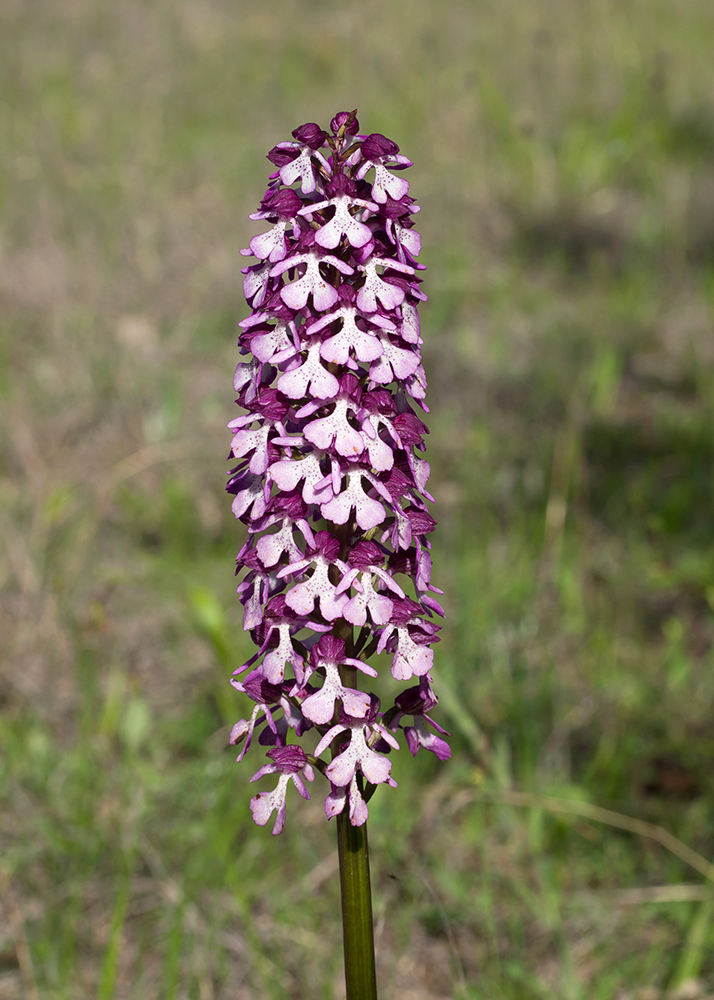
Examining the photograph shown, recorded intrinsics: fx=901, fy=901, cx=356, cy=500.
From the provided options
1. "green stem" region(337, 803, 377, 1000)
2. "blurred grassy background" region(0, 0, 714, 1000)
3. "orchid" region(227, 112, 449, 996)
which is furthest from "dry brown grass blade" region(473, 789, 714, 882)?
"orchid" region(227, 112, 449, 996)

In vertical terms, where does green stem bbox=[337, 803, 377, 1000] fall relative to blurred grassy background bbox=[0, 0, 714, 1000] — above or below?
below

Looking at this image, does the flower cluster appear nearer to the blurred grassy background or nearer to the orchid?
the orchid

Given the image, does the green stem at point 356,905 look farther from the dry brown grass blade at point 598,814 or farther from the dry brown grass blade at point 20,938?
the dry brown grass blade at point 20,938

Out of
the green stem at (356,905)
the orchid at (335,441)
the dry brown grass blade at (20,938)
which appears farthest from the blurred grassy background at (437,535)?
the orchid at (335,441)

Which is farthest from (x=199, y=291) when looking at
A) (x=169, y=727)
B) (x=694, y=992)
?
(x=694, y=992)

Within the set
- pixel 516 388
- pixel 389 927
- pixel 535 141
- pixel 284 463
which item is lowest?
pixel 389 927

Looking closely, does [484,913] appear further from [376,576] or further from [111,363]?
[111,363]
